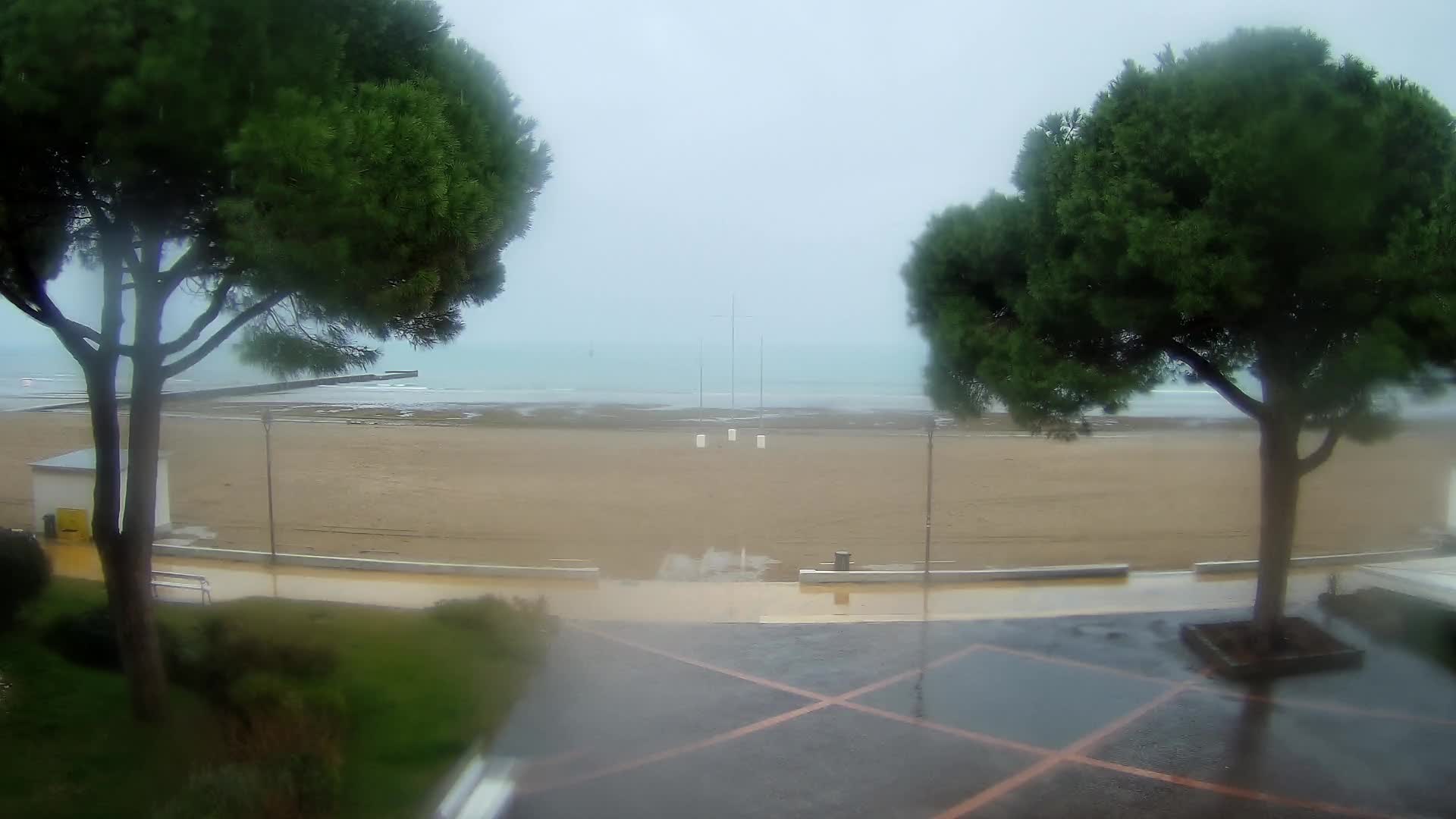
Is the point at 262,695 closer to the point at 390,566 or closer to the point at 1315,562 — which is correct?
the point at 390,566

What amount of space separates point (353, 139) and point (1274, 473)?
6.50 m

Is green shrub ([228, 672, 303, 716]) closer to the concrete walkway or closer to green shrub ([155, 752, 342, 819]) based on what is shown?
green shrub ([155, 752, 342, 819])

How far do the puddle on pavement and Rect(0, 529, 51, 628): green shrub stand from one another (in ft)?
16.1

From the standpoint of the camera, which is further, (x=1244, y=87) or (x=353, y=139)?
(x=1244, y=87)

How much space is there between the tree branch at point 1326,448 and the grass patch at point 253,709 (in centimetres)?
553

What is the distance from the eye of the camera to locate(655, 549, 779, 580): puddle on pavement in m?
9.52

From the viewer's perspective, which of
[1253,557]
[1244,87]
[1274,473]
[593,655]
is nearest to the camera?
[1244,87]

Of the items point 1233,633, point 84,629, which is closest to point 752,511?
point 1233,633

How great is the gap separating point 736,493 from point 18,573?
9.86 metres

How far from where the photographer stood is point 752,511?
13.2 meters

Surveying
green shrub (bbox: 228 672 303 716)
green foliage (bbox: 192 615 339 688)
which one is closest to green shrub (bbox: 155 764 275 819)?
green shrub (bbox: 228 672 303 716)

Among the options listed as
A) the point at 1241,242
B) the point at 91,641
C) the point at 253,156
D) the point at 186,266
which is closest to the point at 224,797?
the point at 91,641

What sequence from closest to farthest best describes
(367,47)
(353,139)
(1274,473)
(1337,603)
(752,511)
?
1. (353,139)
2. (367,47)
3. (1274,473)
4. (1337,603)
5. (752,511)

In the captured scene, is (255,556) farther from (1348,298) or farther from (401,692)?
(1348,298)
